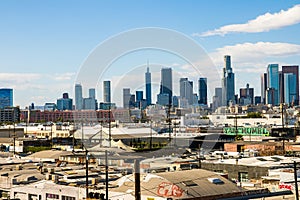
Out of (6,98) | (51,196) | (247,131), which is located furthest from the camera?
(6,98)

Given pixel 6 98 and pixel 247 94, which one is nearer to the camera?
pixel 6 98

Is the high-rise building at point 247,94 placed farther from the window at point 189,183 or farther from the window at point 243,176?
the window at point 189,183

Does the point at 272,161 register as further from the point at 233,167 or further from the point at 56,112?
the point at 56,112

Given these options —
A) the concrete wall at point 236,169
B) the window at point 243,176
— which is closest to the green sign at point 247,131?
the concrete wall at point 236,169

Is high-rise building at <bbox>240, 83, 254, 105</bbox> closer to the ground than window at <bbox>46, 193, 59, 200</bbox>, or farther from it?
farther from it

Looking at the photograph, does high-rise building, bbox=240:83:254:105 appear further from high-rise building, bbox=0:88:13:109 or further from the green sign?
the green sign

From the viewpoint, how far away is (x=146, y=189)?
23.8 feet

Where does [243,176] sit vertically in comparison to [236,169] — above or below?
below

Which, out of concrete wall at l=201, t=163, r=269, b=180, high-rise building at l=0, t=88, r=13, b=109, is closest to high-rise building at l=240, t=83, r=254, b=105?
high-rise building at l=0, t=88, r=13, b=109

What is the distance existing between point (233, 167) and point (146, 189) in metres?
3.70

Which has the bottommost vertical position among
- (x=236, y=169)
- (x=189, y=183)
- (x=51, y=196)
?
(x=51, y=196)

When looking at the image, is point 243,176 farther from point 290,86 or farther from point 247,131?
point 290,86

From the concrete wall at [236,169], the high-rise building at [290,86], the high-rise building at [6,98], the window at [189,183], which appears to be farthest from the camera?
the high-rise building at [290,86]

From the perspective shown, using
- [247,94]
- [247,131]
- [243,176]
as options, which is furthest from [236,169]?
Result: [247,94]
